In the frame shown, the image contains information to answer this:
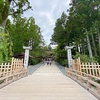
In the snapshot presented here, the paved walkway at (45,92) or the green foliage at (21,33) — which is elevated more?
the green foliage at (21,33)

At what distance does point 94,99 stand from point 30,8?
35.9 ft

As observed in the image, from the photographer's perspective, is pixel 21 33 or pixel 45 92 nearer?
Result: pixel 45 92

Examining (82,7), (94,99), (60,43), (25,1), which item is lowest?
(94,99)

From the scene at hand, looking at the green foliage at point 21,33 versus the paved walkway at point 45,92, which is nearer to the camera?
the paved walkway at point 45,92

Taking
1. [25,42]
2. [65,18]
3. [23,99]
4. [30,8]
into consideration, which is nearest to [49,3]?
[30,8]

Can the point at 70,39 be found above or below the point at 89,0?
below

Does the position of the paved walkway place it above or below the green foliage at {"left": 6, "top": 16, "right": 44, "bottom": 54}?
below

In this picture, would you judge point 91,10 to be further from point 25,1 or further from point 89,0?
point 25,1

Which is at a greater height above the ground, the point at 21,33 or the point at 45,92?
the point at 21,33

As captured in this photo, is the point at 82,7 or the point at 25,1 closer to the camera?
the point at 25,1

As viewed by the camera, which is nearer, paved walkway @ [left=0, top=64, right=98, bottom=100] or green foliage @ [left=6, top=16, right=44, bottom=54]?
paved walkway @ [left=0, top=64, right=98, bottom=100]

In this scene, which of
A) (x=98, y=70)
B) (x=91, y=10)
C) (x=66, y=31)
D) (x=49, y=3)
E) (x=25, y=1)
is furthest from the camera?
(x=66, y=31)

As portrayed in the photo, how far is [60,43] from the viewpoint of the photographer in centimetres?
2595

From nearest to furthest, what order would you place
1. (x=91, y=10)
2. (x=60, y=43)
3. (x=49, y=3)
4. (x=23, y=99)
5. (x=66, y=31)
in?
(x=23, y=99)
(x=49, y=3)
(x=91, y=10)
(x=66, y=31)
(x=60, y=43)
